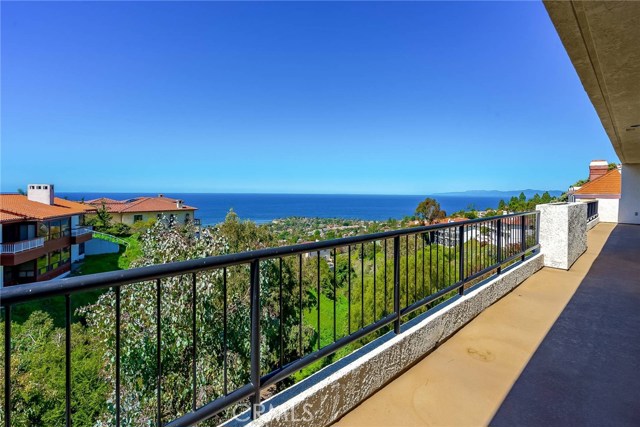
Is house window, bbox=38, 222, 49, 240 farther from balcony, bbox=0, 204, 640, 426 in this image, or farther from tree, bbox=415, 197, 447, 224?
tree, bbox=415, 197, 447, 224

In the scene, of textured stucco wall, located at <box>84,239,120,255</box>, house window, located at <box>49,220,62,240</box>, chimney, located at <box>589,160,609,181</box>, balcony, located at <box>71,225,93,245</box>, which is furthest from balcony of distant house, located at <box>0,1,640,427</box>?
textured stucco wall, located at <box>84,239,120,255</box>

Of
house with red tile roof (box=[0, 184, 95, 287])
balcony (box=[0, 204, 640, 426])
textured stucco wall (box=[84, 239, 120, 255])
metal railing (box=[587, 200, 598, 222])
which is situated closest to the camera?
balcony (box=[0, 204, 640, 426])

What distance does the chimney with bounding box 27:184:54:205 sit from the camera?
2244 centimetres

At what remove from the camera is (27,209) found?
1920cm

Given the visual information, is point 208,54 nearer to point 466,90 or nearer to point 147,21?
point 147,21

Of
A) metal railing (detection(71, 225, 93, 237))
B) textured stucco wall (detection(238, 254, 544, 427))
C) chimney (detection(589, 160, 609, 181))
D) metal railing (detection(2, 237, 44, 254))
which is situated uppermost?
chimney (detection(589, 160, 609, 181))

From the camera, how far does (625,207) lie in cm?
1393

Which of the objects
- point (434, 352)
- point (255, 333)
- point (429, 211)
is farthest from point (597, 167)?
point (255, 333)

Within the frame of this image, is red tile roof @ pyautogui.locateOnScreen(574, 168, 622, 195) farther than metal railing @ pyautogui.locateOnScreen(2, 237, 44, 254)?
No

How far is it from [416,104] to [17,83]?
30.2m

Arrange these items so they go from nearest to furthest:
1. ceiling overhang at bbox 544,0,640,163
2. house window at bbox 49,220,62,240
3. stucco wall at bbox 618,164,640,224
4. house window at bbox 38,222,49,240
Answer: ceiling overhang at bbox 544,0,640,163 → stucco wall at bbox 618,164,640,224 → house window at bbox 38,222,49,240 → house window at bbox 49,220,62,240

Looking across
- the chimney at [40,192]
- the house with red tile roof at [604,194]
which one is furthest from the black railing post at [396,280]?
the chimney at [40,192]

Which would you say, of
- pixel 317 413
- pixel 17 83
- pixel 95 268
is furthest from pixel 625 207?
pixel 95 268

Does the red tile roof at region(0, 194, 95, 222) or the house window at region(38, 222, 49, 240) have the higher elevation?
the red tile roof at region(0, 194, 95, 222)
